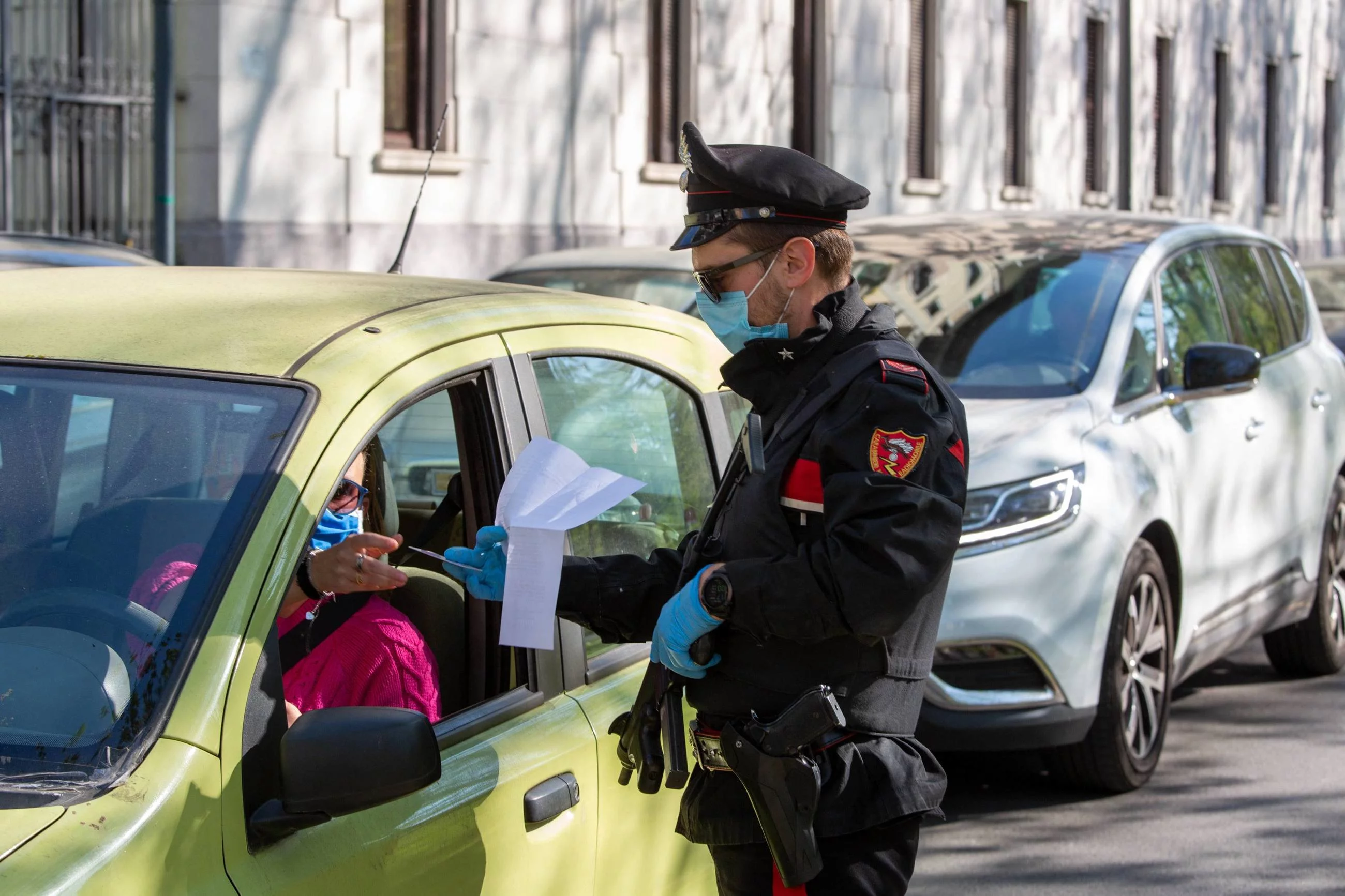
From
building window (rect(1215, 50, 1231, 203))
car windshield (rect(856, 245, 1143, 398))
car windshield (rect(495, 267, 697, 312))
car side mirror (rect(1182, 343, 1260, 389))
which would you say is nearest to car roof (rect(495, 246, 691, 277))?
car windshield (rect(495, 267, 697, 312))

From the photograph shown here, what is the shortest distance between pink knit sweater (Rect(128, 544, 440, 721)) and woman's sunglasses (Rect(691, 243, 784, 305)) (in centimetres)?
78

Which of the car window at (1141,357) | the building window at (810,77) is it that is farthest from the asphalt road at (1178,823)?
the building window at (810,77)

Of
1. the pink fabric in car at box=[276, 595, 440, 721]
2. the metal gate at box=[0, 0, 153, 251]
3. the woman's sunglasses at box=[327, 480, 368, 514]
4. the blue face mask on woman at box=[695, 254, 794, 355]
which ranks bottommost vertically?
the pink fabric in car at box=[276, 595, 440, 721]

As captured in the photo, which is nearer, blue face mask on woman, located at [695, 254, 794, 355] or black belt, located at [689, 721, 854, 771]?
black belt, located at [689, 721, 854, 771]

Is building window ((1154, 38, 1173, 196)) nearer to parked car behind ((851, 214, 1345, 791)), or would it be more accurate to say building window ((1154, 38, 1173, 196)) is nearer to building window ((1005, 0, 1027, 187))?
building window ((1005, 0, 1027, 187))

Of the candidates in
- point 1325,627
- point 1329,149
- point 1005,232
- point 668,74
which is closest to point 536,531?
point 1005,232

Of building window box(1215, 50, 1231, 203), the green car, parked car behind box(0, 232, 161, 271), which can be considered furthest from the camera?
building window box(1215, 50, 1231, 203)

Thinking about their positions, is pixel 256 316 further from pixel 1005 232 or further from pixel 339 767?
pixel 1005 232

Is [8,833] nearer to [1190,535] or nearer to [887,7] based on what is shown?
[1190,535]

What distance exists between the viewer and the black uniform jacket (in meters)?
2.39

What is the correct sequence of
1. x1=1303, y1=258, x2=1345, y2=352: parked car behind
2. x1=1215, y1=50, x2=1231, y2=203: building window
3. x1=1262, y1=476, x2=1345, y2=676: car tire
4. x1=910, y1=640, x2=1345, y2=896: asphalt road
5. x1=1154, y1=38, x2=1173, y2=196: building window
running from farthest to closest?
x1=1215, y1=50, x2=1231, y2=203: building window, x1=1154, y1=38, x2=1173, y2=196: building window, x1=1303, y1=258, x2=1345, y2=352: parked car behind, x1=1262, y1=476, x2=1345, y2=676: car tire, x1=910, y1=640, x2=1345, y2=896: asphalt road

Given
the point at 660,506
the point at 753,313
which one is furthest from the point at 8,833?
the point at 660,506

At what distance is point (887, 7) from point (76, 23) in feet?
36.3

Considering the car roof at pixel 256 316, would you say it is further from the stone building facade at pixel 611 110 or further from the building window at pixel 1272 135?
the building window at pixel 1272 135
